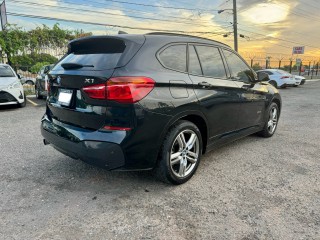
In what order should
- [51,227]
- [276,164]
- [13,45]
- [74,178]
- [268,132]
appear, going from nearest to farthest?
1. [51,227]
2. [74,178]
3. [276,164]
4. [268,132]
5. [13,45]

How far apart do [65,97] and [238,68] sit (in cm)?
264

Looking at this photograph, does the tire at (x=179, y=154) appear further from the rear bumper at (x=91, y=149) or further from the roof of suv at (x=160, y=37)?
the roof of suv at (x=160, y=37)

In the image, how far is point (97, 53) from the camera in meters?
2.94

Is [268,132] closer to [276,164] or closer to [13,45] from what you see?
[276,164]

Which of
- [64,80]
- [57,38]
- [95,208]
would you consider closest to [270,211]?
[95,208]

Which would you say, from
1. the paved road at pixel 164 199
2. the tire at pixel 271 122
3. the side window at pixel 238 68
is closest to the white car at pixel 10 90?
the paved road at pixel 164 199

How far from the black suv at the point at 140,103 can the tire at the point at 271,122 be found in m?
1.66

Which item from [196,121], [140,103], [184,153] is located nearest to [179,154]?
[184,153]

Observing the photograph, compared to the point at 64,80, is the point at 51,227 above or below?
below

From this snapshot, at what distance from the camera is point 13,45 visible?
52.1 ft

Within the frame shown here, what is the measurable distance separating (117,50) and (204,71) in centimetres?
121

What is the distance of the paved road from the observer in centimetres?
235

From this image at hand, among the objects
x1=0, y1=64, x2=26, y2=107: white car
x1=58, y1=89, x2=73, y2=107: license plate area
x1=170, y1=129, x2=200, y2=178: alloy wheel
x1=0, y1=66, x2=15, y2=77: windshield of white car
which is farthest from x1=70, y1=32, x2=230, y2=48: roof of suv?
x1=0, y1=66, x2=15, y2=77: windshield of white car

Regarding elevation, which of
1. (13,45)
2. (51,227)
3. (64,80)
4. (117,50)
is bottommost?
(51,227)
